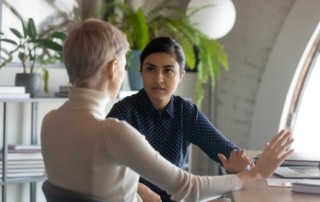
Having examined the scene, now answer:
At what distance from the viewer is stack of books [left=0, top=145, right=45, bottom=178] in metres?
3.53

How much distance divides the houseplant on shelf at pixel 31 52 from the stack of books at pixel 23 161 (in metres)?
0.33

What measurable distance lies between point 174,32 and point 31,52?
1001mm

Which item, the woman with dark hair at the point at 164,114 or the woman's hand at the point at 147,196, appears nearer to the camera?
the woman's hand at the point at 147,196

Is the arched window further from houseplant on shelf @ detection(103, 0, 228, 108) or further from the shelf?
the shelf

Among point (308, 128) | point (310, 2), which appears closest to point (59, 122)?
point (310, 2)

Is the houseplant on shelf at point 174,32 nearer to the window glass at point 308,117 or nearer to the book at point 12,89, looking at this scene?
the window glass at point 308,117

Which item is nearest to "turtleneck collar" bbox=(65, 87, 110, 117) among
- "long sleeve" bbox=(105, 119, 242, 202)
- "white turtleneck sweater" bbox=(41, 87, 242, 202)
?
"white turtleneck sweater" bbox=(41, 87, 242, 202)

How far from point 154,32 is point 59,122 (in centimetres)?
259

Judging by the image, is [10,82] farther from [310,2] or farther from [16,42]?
[310,2]

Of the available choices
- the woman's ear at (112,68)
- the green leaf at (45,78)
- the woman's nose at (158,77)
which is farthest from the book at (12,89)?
the woman's ear at (112,68)

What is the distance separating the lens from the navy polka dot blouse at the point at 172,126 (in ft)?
8.00

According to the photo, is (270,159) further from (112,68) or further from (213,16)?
(213,16)

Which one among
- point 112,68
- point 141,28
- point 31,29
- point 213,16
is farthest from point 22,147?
point 112,68

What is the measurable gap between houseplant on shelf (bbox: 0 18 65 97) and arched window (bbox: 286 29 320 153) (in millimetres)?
1767
